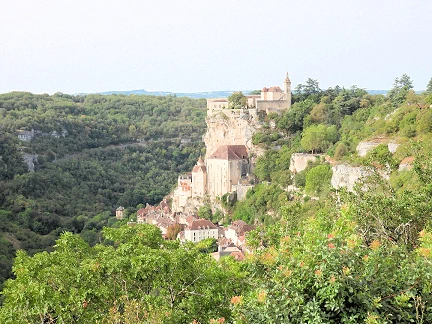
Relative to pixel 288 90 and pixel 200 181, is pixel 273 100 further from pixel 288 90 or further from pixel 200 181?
pixel 200 181

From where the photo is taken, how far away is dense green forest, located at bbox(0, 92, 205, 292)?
4978 cm

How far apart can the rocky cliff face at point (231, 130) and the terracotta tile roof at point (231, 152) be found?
26.5 inches

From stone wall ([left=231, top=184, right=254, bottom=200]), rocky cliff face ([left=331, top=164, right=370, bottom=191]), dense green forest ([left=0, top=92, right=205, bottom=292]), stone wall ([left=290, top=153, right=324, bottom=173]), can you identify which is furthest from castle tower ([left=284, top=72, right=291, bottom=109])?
dense green forest ([left=0, top=92, right=205, bottom=292])

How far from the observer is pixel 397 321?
750 centimetres

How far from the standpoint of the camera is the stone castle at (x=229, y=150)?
160ft

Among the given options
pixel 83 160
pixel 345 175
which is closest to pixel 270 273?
pixel 345 175

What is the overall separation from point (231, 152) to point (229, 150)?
0.27 m

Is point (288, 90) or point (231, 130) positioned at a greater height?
point (288, 90)

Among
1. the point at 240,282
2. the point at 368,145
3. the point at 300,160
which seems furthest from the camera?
the point at 300,160

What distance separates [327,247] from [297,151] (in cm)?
3943

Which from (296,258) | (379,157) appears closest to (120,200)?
(379,157)

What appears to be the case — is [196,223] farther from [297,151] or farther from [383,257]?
[383,257]

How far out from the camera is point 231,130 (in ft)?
174

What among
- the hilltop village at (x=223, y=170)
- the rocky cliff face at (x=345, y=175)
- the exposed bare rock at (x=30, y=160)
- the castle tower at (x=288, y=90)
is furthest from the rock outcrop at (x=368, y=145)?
the exposed bare rock at (x=30, y=160)
